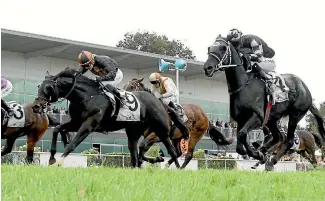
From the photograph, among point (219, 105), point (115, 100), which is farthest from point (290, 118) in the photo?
point (219, 105)


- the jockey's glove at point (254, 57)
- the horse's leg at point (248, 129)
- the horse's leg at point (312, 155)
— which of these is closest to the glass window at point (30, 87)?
the horse's leg at point (312, 155)

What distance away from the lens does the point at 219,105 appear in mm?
44312

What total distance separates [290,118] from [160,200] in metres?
9.77

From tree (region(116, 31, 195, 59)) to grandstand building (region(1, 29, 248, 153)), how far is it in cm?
2235

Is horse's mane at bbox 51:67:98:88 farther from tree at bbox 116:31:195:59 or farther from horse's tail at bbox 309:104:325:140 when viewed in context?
tree at bbox 116:31:195:59

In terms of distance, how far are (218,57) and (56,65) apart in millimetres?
29000

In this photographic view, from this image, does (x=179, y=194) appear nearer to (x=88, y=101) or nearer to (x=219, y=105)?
(x=88, y=101)

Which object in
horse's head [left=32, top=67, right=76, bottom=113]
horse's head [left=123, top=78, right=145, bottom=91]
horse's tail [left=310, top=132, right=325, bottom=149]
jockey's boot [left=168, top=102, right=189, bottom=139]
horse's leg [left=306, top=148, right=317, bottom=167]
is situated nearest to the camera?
horse's head [left=32, top=67, right=76, bottom=113]

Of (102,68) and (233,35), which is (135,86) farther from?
(233,35)

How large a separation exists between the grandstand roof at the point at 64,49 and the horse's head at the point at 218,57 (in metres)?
22.5

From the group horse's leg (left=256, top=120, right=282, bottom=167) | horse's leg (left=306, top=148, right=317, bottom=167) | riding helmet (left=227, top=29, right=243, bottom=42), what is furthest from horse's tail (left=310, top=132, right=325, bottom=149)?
riding helmet (left=227, top=29, right=243, bottom=42)

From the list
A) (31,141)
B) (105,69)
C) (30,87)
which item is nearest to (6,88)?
(31,141)

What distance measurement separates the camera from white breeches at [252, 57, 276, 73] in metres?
12.4

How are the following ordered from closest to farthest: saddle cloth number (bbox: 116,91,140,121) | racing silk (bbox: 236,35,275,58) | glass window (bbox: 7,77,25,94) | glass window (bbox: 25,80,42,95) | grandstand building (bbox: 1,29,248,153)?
saddle cloth number (bbox: 116,91,140,121) → racing silk (bbox: 236,35,275,58) → glass window (bbox: 7,77,25,94) → glass window (bbox: 25,80,42,95) → grandstand building (bbox: 1,29,248,153)
